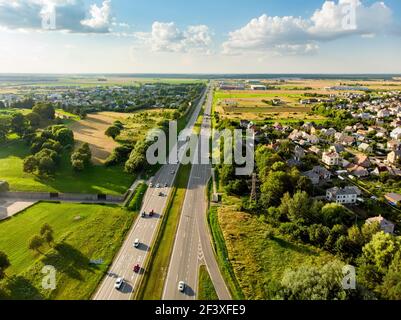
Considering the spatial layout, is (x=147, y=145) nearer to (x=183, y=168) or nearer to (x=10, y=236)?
(x=183, y=168)

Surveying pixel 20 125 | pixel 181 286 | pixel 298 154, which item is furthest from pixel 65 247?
pixel 20 125

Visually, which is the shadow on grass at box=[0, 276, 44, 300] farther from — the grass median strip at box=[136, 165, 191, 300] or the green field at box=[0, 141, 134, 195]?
the green field at box=[0, 141, 134, 195]

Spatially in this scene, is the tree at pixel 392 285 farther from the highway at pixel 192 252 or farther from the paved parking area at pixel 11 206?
the paved parking area at pixel 11 206

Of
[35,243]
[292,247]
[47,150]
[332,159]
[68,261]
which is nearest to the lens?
[68,261]

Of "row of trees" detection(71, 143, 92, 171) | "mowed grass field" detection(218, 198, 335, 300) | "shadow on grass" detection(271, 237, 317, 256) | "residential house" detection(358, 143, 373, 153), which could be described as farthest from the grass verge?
"residential house" detection(358, 143, 373, 153)

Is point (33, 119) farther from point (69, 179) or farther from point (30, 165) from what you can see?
point (69, 179)

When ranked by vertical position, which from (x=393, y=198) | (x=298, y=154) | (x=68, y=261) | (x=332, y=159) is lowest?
(x=68, y=261)

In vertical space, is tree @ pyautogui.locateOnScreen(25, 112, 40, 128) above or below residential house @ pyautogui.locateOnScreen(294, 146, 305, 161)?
above
